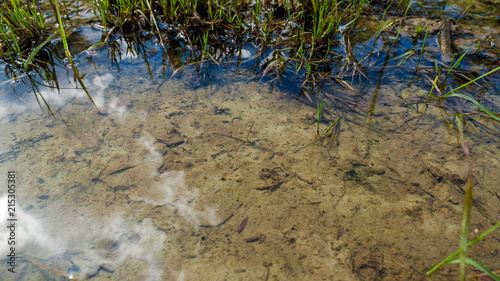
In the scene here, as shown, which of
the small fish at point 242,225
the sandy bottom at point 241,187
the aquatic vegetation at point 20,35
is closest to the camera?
the sandy bottom at point 241,187

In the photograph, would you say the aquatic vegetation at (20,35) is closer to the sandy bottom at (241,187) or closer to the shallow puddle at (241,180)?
the shallow puddle at (241,180)

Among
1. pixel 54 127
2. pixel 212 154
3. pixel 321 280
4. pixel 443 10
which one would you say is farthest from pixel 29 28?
pixel 443 10

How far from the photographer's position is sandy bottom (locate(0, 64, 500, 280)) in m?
1.79

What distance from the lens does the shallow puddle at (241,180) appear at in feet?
5.89

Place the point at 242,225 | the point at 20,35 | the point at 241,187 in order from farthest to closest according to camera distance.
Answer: the point at 20,35, the point at 241,187, the point at 242,225

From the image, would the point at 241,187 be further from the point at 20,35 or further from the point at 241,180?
the point at 20,35

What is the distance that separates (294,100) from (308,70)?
0.39 meters

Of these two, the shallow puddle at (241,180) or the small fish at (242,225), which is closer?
the shallow puddle at (241,180)

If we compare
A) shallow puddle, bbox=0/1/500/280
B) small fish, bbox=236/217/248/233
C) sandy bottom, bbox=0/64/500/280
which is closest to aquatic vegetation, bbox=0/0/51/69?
shallow puddle, bbox=0/1/500/280

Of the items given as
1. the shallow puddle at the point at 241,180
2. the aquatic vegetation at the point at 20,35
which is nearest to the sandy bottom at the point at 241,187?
the shallow puddle at the point at 241,180

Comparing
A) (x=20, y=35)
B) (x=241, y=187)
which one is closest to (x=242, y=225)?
(x=241, y=187)

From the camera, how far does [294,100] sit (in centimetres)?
284

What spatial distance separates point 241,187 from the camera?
2.18 metres

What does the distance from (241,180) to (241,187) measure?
0.21 feet
